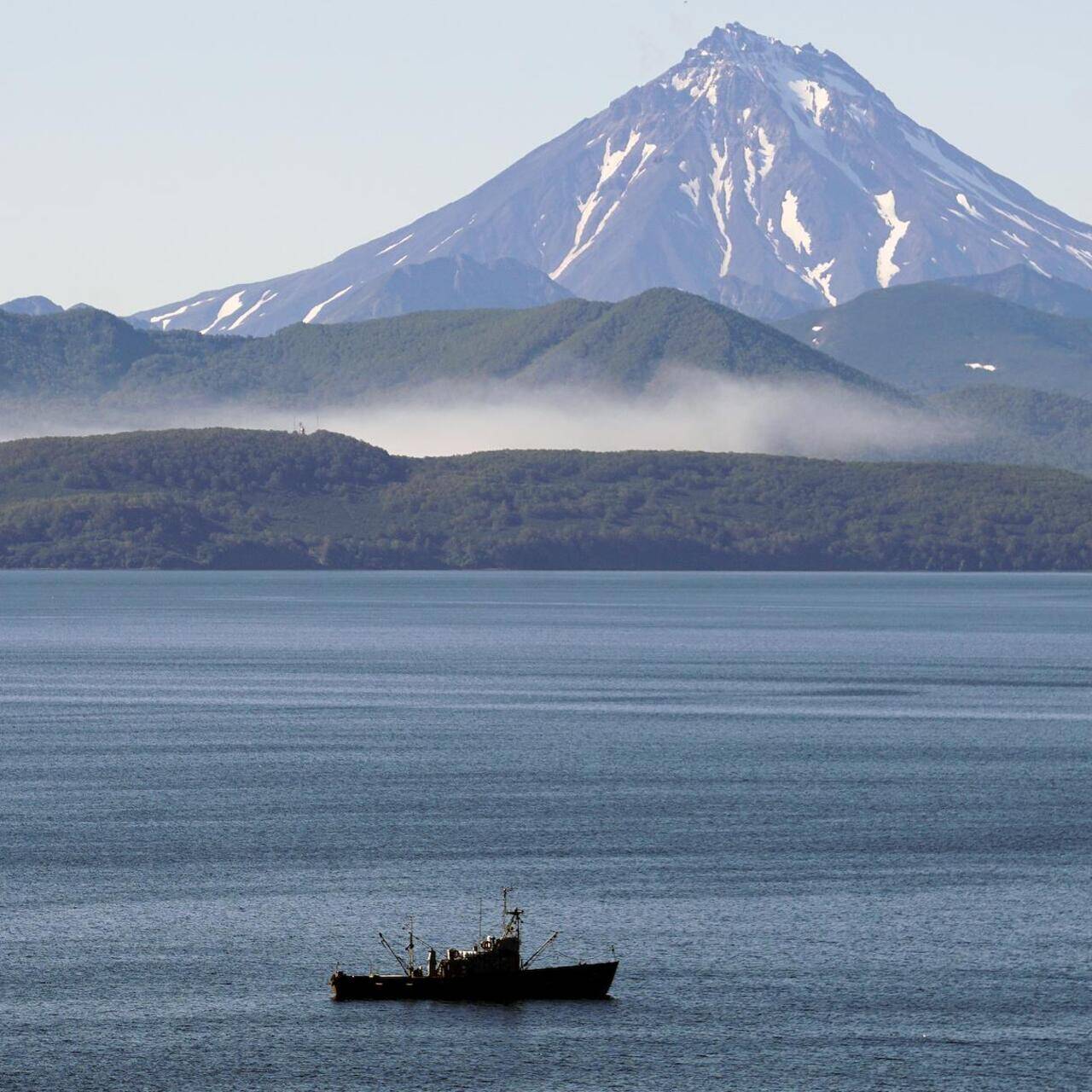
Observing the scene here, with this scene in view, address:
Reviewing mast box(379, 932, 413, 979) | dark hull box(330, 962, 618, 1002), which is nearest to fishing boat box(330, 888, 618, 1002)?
dark hull box(330, 962, 618, 1002)

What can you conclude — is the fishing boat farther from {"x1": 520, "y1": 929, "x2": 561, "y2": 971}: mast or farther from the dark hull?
{"x1": 520, "y1": 929, "x2": 561, "y2": 971}: mast

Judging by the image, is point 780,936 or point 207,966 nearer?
point 207,966

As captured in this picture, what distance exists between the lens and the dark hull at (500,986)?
7700 centimetres

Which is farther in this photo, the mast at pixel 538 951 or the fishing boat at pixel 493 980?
the mast at pixel 538 951

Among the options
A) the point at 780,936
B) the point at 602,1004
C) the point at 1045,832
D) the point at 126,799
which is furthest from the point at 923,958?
the point at 126,799

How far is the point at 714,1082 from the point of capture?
68.3m

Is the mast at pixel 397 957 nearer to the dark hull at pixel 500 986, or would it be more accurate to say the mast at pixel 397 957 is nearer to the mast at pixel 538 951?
the dark hull at pixel 500 986

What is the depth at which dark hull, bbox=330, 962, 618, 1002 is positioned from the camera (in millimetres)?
77000

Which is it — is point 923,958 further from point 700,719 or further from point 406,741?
point 700,719

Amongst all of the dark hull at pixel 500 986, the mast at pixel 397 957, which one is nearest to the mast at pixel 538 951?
the dark hull at pixel 500 986

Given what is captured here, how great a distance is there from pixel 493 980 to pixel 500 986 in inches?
12.8

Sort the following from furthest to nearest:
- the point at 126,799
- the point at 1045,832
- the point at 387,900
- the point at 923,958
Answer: the point at 126,799
the point at 1045,832
the point at 387,900
the point at 923,958

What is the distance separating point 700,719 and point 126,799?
197 ft

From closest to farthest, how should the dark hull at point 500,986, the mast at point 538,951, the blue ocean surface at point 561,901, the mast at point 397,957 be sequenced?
the blue ocean surface at point 561,901 < the dark hull at point 500,986 < the mast at point 397,957 < the mast at point 538,951
